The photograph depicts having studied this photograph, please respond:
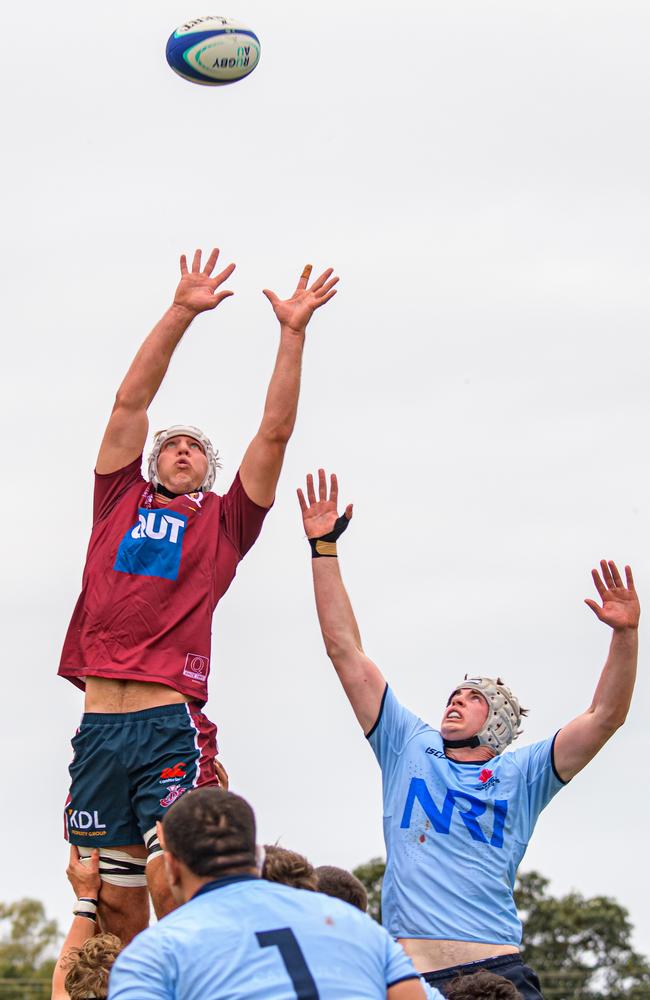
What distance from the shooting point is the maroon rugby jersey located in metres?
8.27

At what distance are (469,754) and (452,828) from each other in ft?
1.72

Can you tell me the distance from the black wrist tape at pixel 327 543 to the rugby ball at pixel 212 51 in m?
2.99

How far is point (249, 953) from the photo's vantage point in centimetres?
466

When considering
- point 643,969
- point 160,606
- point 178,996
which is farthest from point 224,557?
point 643,969

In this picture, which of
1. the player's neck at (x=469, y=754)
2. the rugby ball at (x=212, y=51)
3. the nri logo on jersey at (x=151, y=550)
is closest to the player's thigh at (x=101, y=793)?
the nri logo on jersey at (x=151, y=550)

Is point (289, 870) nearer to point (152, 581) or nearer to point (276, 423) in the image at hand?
point (152, 581)

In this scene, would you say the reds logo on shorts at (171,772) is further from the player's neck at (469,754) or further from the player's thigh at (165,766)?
the player's neck at (469,754)

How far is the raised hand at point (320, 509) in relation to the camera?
9.05m

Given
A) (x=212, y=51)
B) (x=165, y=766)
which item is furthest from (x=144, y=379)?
(x=212, y=51)

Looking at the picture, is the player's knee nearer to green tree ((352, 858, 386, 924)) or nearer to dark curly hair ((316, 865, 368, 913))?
dark curly hair ((316, 865, 368, 913))

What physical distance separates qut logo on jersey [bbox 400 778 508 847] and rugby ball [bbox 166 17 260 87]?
14.8 feet

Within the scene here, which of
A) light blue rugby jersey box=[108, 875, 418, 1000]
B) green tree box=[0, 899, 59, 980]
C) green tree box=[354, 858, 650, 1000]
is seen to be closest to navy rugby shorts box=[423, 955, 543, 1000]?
light blue rugby jersey box=[108, 875, 418, 1000]

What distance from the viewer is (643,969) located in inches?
1153

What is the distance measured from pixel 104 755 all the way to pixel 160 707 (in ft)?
1.20
